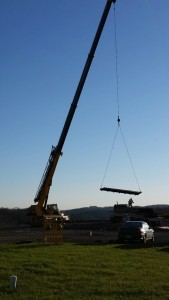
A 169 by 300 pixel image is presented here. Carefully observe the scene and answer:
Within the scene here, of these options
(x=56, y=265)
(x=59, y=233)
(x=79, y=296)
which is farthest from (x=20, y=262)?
(x=59, y=233)

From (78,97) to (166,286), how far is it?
Result: 31495 millimetres

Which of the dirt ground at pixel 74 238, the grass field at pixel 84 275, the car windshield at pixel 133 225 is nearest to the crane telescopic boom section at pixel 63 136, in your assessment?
the dirt ground at pixel 74 238

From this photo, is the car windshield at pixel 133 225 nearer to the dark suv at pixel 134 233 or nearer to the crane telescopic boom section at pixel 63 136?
the dark suv at pixel 134 233

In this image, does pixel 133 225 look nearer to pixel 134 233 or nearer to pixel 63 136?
pixel 134 233

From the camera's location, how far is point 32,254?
20.8 m

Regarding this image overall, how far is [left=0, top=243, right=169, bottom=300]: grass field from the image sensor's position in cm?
1214

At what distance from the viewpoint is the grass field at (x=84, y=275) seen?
12.1 m

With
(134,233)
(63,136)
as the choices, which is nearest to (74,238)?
(134,233)

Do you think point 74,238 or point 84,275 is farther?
point 74,238

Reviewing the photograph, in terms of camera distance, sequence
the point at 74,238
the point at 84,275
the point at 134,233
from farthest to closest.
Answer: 1. the point at 74,238
2. the point at 134,233
3. the point at 84,275

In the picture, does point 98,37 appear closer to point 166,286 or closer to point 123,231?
point 123,231

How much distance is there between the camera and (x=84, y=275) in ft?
48.9

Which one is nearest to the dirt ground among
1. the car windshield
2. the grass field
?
the car windshield

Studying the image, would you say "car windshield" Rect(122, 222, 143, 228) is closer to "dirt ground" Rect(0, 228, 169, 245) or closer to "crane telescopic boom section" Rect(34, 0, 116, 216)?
"dirt ground" Rect(0, 228, 169, 245)
